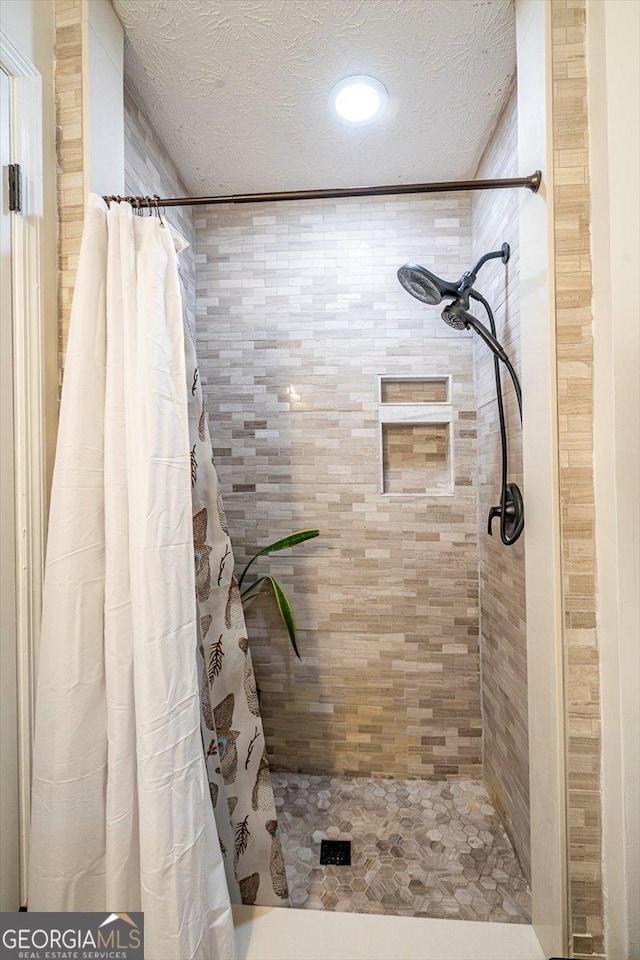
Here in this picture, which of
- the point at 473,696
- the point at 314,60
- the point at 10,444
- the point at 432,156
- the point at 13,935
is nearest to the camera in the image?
the point at 13,935

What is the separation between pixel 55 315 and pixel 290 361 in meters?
1.02

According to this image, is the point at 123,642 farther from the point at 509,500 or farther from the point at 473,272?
the point at 473,272

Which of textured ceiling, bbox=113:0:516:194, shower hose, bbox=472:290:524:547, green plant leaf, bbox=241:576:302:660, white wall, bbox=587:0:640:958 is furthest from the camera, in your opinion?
green plant leaf, bbox=241:576:302:660

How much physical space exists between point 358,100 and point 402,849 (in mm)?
2295

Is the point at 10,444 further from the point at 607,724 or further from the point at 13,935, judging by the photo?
the point at 607,724

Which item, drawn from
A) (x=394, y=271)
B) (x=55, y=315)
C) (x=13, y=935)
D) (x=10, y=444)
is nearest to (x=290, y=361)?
(x=394, y=271)

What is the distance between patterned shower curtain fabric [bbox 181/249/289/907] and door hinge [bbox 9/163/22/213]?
418 mm

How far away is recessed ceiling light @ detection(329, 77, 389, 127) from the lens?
1.33 metres

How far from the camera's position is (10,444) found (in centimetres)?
91

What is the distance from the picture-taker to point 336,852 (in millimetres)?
1430

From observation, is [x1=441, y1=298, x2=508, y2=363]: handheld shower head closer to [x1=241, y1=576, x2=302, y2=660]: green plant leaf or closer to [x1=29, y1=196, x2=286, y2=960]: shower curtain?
[x1=29, y1=196, x2=286, y2=960]: shower curtain

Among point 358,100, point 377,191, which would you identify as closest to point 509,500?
point 377,191

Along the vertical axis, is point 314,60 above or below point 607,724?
above

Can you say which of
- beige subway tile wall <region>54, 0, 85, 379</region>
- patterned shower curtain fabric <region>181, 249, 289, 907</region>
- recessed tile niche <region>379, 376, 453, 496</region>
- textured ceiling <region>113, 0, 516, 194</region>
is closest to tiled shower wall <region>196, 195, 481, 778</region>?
recessed tile niche <region>379, 376, 453, 496</region>
